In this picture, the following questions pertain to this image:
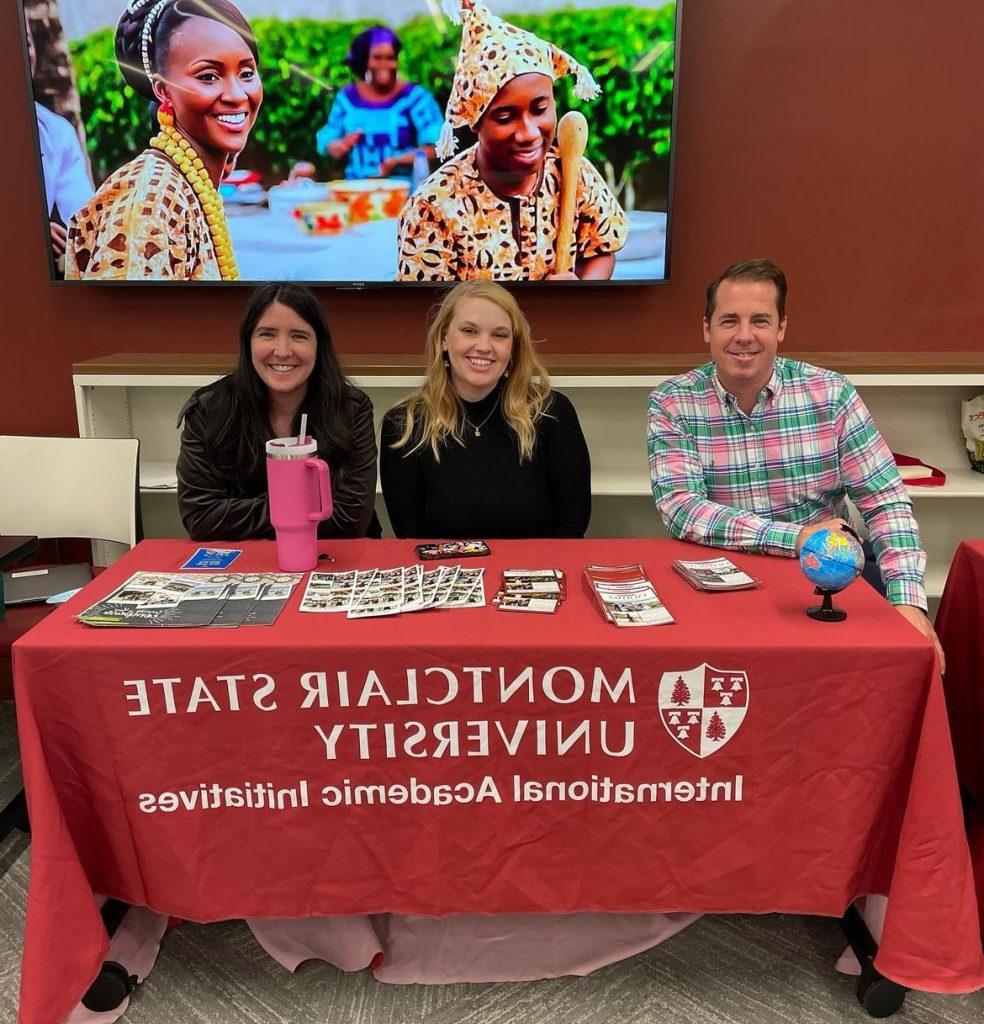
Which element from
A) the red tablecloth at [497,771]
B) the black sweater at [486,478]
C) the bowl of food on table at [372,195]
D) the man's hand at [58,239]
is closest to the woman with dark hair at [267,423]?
the black sweater at [486,478]

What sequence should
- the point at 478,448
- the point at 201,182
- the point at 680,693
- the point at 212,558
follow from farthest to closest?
1. the point at 201,182
2. the point at 478,448
3. the point at 212,558
4. the point at 680,693

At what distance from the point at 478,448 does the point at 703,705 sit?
100 cm

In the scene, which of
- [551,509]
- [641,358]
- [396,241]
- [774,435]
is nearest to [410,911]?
[551,509]

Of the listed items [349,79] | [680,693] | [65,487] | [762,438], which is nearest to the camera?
[680,693]

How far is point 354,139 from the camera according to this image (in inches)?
107

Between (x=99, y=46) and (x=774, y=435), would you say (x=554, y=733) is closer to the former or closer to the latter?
(x=774, y=435)

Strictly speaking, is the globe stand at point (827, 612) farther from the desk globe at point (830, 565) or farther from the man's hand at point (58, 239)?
the man's hand at point (58, 239)

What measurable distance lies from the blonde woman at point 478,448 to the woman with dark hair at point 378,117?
0.96 meters

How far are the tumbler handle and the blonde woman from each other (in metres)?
0.56

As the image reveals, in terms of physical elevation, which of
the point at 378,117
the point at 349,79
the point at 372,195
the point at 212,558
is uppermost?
the point at 349,79

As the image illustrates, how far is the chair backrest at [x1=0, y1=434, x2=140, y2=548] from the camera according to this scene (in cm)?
242

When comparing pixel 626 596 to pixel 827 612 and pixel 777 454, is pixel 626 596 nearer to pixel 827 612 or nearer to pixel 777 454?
pixel 827 612

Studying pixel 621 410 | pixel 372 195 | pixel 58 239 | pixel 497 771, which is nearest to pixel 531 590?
pixel 497 771

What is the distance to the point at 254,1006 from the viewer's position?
1.47 metres
